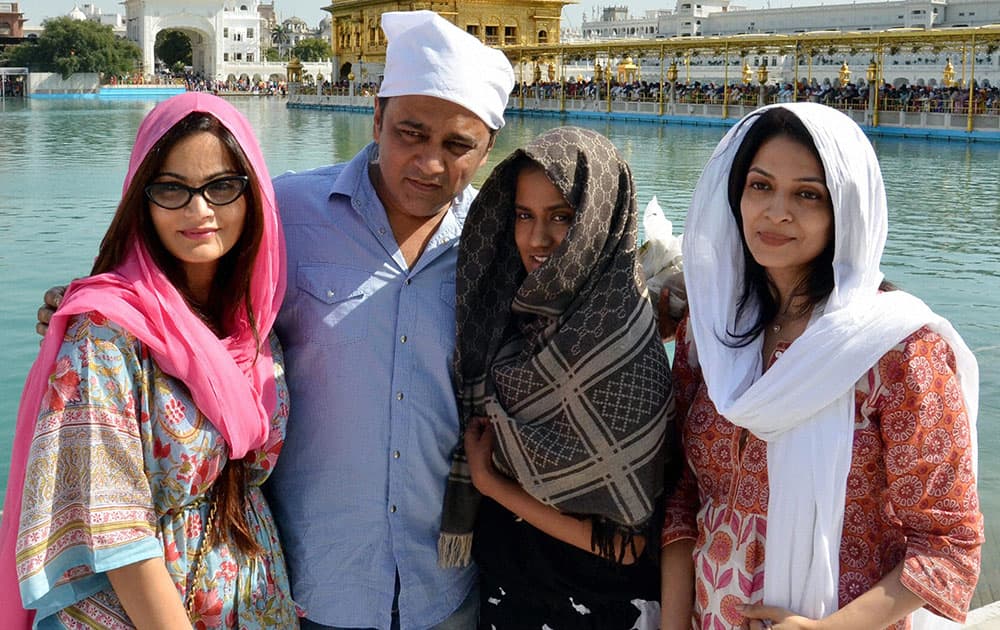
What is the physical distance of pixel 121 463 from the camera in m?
1.26

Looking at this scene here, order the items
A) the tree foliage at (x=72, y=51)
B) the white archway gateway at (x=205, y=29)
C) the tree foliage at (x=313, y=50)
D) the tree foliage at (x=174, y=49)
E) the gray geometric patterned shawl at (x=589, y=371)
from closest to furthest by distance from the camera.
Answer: the gray geometric patterned shawl at (x=589, y=371), the tree foliage at (x=72, y=51), the white archway gateway at (x=205, y=29), the tree foliage at (x=174, y=49), the tree foliage at (x=313, y=50)

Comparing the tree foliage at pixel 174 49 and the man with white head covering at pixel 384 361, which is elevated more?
the tree foliage at pixel 174 49

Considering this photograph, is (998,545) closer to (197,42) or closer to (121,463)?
(121,463)

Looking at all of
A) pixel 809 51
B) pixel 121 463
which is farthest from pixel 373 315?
pixel 809 51

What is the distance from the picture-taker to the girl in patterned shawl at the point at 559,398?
148 centimetres

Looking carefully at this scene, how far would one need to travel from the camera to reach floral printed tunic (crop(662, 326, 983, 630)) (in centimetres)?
128

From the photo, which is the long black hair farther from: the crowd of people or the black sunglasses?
the black sunglasses

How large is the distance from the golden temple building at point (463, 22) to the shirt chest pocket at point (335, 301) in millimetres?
30809

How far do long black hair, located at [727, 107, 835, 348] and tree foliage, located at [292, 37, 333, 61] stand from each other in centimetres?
6384

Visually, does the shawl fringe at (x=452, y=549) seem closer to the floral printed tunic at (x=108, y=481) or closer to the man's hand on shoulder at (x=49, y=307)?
the floral printed tunic at (x=108, y=481)

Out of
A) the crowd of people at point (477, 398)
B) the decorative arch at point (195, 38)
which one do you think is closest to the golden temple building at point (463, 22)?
the decorative arch at point (195, 38)

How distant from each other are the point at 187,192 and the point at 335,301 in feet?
0.96

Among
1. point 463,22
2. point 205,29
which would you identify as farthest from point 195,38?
point 463,22

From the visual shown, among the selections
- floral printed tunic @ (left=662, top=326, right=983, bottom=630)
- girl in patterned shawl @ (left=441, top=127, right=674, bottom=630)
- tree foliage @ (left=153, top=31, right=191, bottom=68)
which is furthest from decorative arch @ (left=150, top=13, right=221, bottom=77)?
floral printed tunic @ (left=662, top=326, right=983, bottom=630)
